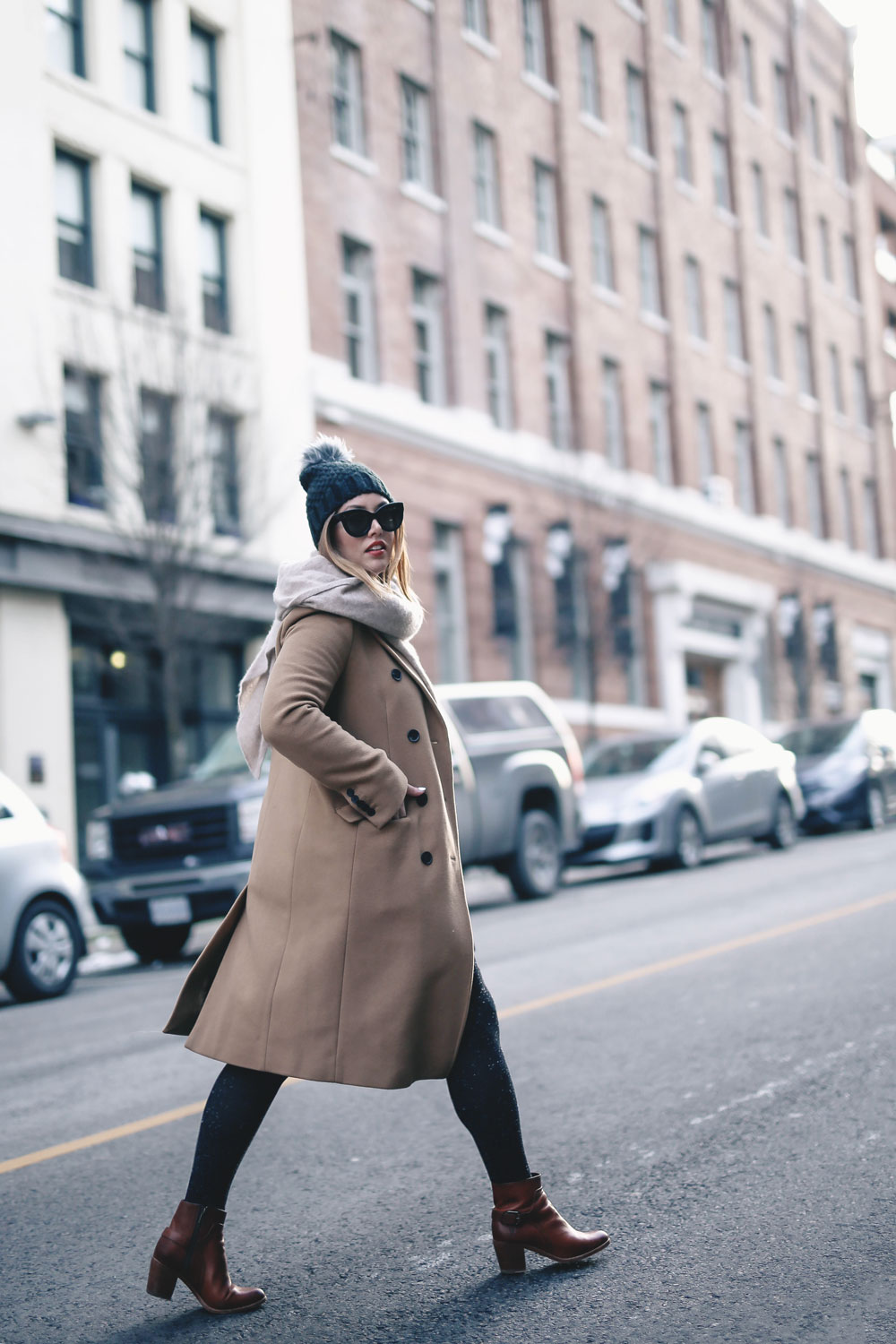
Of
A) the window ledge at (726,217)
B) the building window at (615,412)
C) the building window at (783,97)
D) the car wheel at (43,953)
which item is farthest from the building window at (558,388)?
the car wheel at (43,953)

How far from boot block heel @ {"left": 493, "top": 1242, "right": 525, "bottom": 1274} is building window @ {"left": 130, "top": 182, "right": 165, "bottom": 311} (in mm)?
18162

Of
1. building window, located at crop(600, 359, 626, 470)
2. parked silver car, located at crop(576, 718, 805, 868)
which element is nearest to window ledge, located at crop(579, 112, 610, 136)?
building window, located at crop(600, 359, 626, 470)

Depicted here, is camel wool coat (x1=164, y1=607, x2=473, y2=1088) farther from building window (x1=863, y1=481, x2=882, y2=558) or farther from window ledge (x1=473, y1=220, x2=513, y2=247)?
building window (x1=863, y1=481, x2=882, y2=558)

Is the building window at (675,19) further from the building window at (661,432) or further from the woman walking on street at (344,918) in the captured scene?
the woman walking on street at (344,918)

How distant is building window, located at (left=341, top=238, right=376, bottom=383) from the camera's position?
82.8 ft

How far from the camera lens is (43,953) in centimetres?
1064

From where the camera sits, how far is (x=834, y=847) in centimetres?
1830

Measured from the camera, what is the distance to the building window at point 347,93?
25344 millimetres

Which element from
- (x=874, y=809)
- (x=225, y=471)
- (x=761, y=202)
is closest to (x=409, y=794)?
(x=225, y=471)

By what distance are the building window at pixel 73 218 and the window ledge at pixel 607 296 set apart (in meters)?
12.9

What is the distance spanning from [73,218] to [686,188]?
18453mm

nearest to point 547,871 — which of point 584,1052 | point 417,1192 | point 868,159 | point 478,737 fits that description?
point 478,737

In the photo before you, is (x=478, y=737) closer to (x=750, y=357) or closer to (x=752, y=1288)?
(x=752, y=1288)

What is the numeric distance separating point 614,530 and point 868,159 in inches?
918
